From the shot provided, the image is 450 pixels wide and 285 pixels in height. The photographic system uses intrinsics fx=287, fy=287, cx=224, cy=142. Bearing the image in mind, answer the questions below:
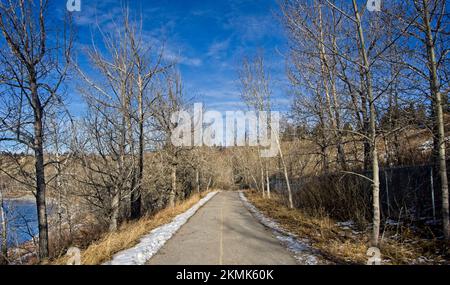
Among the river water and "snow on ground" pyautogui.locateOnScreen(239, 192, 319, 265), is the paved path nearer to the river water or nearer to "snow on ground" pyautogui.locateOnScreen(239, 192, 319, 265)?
"snow on ground" pyautogui.locateOnScreen(239, 192, 319, 265)

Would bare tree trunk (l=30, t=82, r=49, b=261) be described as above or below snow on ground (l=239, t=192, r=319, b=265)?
above

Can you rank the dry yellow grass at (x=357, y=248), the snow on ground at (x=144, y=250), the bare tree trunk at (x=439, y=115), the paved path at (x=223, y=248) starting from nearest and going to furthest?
the snow on ground at (x=144, y=250), the paved path at (x=223, y=248), the dry yellow grass at (x=357, y=248), the bare tree trunk at (x=439, y=115)

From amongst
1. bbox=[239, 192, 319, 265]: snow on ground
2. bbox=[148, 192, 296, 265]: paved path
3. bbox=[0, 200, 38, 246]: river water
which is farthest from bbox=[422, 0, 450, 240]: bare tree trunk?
bbox=[0, 200, 38, 246]: river water

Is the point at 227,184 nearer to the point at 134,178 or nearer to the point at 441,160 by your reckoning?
the point at 134,178

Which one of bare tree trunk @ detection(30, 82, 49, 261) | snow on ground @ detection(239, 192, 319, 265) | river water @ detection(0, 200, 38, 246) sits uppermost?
bare tree trunk @ detection(30, 82, 49, 261)

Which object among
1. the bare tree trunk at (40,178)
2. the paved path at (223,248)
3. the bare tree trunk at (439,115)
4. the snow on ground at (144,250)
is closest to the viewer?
the snow on ground at (144,250)

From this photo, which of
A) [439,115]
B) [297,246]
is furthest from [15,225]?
[439,115]

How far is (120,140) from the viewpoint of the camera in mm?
13312

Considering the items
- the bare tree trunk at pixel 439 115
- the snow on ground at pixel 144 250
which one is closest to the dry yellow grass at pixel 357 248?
the bare tree trunk at pixel 439 115

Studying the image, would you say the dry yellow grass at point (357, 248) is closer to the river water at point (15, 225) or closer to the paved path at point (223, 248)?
the paved path at point (223, 248)

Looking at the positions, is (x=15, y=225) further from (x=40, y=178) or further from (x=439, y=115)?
(x=439, y=115)

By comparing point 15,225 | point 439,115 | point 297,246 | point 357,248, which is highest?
point 439,115
